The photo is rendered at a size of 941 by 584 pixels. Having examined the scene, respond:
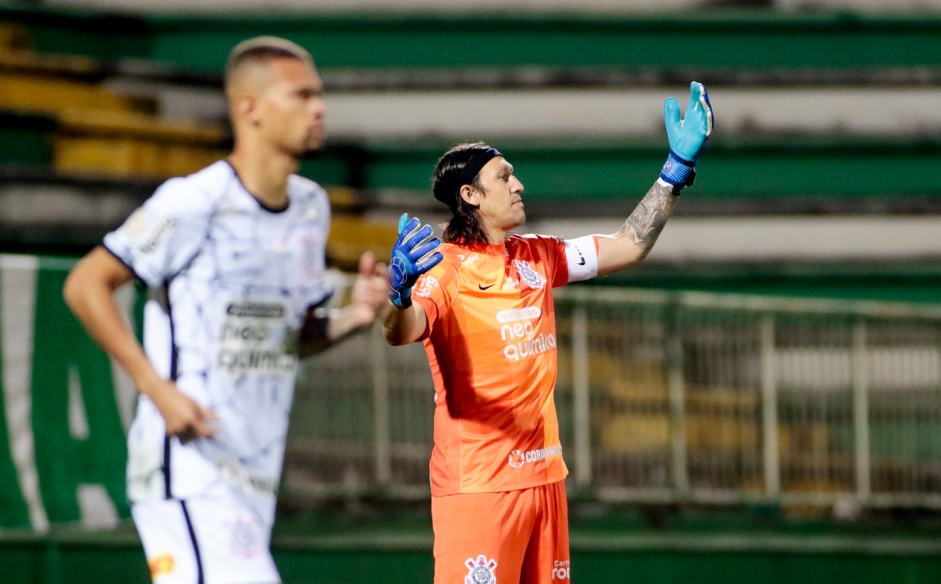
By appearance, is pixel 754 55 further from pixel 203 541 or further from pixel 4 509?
pixel 203 541

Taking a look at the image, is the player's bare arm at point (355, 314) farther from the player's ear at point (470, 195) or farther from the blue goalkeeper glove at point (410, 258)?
the player's ear at point (470, 195)

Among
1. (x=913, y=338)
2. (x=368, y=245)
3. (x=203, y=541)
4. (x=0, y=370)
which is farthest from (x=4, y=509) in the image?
(x=913, y=338)

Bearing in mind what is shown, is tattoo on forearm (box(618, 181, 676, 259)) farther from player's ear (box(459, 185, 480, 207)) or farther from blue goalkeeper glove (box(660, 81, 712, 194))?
player's ear (box(459, 185, 480, 207))

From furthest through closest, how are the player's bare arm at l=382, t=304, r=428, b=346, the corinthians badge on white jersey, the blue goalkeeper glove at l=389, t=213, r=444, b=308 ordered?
the corinthians badge on white jersey < the player's bare arm at l=382, t=304, r=428, b=346 < the blue goalkeeper glove at l=389, t=213, r=444, b=308

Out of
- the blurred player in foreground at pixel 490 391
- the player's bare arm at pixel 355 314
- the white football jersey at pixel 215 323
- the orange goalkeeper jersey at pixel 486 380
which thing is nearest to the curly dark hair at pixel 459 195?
the blurred player in foreground at pixel 490 391

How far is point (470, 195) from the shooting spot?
5043 millimetres

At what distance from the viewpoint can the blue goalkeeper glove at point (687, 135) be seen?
5.20 m

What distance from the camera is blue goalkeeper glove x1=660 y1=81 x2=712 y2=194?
5195 millimetres

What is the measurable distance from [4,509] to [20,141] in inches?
141

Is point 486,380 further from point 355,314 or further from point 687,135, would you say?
point 687,135

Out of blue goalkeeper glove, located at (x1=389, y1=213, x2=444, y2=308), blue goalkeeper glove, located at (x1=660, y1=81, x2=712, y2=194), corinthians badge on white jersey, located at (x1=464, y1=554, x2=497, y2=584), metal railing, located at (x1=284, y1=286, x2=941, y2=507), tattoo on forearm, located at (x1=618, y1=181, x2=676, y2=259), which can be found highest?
blue goalkeeper glove, located at (x1=660, y1=81, x2=712, y2=194)

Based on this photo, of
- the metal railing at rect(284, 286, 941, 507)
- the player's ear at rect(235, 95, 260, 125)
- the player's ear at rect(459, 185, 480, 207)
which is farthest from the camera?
the metal railing at rect(284, 286, 941, 507)

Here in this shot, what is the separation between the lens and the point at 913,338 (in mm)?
8891

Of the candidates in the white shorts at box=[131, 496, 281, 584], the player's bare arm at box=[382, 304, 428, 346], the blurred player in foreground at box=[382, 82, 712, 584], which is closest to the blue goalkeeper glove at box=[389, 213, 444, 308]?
the player's bare arm at box=[382, 304, 428, 346]
